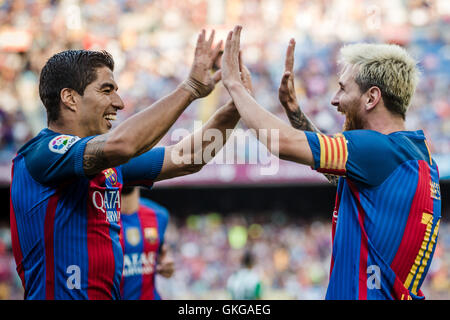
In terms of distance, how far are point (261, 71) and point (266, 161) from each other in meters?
2.90

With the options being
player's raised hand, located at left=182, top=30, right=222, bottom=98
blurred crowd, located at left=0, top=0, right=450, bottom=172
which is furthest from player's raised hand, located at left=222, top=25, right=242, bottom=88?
blurred crowd, located at left=0, top=0, right=450, bottom=172

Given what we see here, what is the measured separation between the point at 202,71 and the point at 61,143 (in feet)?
3.08

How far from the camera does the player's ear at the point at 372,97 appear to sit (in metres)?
A: 2.94

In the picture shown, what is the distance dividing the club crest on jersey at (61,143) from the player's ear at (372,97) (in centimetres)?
163

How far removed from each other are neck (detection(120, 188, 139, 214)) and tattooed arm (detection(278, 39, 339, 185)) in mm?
2549

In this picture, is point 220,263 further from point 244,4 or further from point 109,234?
point 109,234

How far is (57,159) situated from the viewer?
105 inches

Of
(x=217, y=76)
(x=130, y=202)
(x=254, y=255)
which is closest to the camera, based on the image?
(x=217, y=76)

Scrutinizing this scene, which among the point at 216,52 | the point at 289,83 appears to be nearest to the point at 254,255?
the point at 289,83

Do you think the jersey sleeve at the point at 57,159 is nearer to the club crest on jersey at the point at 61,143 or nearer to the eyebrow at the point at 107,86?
the club crest on jersey at the point at 61,143

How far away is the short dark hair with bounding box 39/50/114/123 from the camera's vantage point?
2934mm

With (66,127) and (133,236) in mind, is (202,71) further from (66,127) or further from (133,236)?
(133,236)

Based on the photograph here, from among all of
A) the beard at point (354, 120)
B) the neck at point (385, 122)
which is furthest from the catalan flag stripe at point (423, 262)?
the beard at point (354, 120)

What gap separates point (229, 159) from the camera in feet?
47.5
